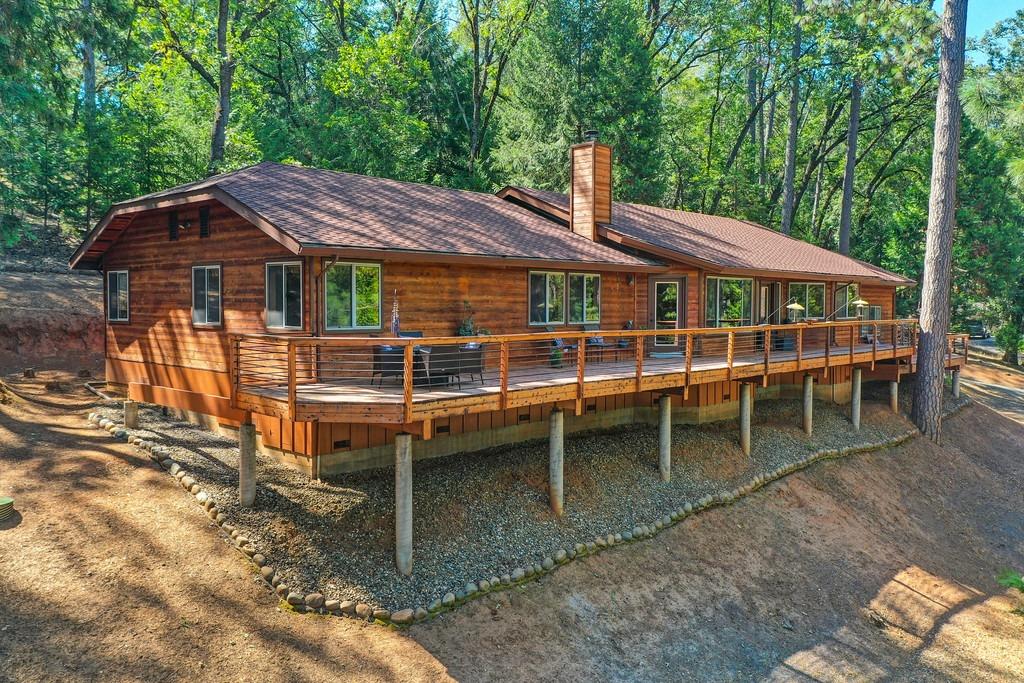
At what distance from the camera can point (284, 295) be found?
11633 mm

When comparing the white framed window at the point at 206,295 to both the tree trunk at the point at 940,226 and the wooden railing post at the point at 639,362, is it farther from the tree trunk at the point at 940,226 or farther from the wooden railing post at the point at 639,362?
the tree trunk at the point at 940,226

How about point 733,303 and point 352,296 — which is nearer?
point 352,296

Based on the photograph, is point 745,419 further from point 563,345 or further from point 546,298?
point 546,298

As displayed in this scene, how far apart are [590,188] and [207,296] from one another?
31.7 ft

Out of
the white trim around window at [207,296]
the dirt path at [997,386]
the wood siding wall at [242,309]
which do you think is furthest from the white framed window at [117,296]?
the dirt path at [997,386]

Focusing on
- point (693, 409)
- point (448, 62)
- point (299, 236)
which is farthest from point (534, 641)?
point (448, 62)

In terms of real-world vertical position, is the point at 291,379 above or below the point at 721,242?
below

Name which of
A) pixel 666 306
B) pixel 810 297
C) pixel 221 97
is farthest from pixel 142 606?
pixel 221 97

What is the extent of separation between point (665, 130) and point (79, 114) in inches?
971

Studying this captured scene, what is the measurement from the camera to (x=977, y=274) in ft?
107

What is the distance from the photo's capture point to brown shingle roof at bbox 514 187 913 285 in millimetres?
18062

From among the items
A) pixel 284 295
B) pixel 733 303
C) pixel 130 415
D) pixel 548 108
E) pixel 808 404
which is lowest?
pixel 808 404

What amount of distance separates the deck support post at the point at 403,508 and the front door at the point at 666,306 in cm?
923

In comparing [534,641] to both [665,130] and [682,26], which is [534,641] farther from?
[682,26]
